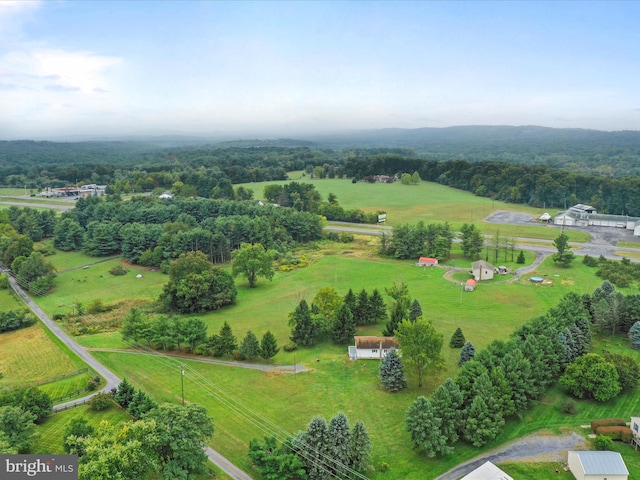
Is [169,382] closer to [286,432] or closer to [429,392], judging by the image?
[286,432]

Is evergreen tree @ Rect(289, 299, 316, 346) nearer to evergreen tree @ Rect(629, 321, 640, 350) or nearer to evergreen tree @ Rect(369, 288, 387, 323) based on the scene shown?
evergreen tree @ Rect(369, 288, 387, 323)

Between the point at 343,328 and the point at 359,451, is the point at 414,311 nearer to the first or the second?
the point at 343,328

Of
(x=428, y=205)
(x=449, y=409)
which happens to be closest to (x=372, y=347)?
(x=449, y=409)

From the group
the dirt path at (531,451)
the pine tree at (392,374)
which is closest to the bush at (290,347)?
the pine tree at (392,374)

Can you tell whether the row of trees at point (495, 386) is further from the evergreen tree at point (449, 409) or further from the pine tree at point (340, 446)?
the pine tree at point (340, 446)

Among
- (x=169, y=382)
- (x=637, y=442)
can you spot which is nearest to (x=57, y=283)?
(x=169, y=382)

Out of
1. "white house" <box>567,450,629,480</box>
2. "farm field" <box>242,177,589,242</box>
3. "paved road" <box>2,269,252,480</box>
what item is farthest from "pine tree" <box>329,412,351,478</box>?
"farm field" <box>242,177,589,242</box>
